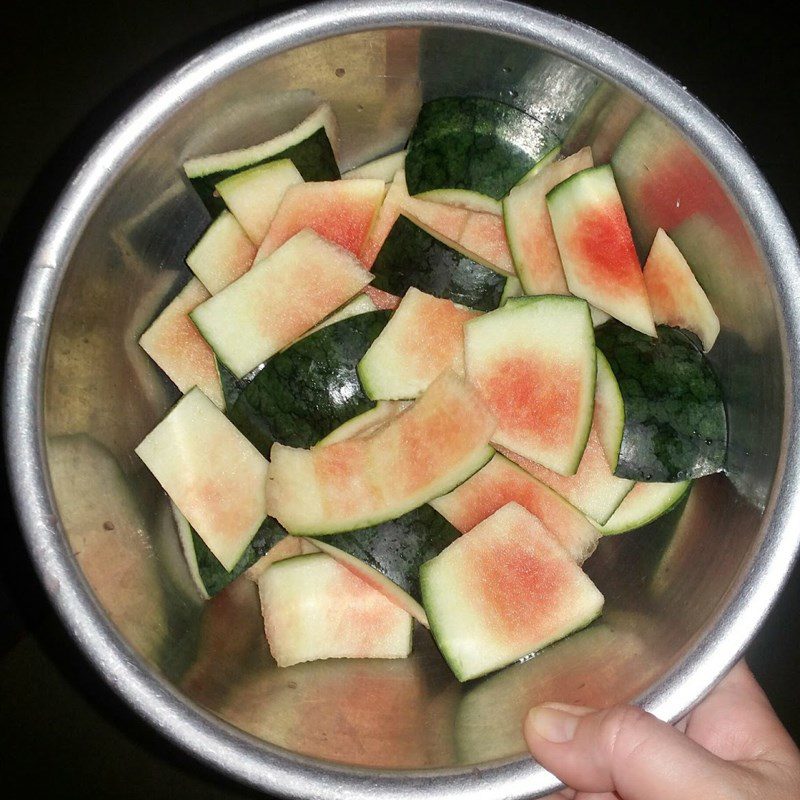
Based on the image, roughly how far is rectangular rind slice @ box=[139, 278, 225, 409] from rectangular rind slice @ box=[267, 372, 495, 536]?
195 mm

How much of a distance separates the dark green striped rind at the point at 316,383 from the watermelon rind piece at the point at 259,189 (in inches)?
8.1

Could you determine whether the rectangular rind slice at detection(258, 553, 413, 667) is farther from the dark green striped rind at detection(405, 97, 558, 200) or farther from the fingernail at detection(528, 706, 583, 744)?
the dark green striped rind at detection(405, 97, 558, 200)

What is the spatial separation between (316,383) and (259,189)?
0.30m

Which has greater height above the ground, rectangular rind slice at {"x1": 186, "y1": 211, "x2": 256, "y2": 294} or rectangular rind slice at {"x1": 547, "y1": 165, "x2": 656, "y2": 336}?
rectangular rind slice at {"x1": 547, "y1": 165, "x2": 656, "y2": 336}

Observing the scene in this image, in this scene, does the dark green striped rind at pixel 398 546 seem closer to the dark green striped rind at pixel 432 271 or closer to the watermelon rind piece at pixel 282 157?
the dark green striped rind at pixel 432 271

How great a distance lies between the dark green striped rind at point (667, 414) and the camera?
1105mm

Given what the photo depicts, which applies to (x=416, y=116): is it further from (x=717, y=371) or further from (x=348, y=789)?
(x=348, y=789)

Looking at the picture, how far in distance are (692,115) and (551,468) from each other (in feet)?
1.62

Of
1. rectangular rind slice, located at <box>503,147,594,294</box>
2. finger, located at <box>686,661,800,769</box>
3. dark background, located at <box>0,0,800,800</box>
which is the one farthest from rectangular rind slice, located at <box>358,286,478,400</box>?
dark background, located at <box>0,0,800,800</box>

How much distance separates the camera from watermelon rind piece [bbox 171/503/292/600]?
118cm

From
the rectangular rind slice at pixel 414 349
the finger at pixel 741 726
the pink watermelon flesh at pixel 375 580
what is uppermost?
the rectangular rind slice at pixel 414 349

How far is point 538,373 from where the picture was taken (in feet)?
3.75

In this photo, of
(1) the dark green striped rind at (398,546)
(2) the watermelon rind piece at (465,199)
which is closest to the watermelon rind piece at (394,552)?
(1) the dark green striped rind at (398,546)

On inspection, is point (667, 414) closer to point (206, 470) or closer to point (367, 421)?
point (367, 421)
